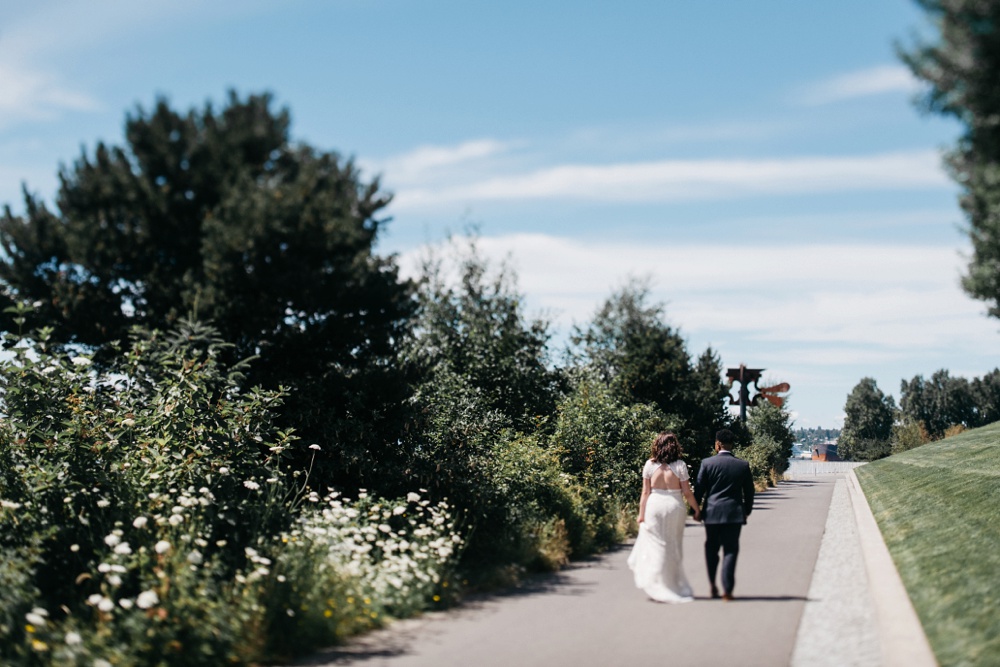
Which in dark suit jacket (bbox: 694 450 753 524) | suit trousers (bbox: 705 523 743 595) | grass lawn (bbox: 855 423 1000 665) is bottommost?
grass lawn (bbox: 855 423 1000 665)

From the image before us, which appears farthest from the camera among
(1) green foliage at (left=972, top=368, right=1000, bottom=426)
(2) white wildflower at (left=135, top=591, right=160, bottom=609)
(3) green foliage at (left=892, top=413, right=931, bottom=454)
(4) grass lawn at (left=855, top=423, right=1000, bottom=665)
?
(1) green foliage at (left=972, top=368, right=1000, bottom=426)

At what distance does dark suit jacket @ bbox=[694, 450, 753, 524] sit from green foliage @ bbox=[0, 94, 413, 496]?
4524mm

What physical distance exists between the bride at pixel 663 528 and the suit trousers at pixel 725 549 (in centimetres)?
24

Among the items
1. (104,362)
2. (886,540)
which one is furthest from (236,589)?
(886,540)

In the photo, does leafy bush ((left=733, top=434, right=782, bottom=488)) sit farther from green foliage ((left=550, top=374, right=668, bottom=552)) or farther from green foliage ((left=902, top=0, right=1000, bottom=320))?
green foliage ((left=902, top=0, right=1000, bottom=320))

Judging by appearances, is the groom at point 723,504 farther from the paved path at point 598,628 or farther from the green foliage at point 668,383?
A: the green foliage at point 668,383

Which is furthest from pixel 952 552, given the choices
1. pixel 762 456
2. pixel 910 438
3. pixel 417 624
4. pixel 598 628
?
pixel 910 438

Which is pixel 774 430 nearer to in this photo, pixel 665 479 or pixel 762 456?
pixel 762 456

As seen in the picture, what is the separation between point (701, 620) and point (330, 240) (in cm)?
639

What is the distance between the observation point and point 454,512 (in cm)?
1263

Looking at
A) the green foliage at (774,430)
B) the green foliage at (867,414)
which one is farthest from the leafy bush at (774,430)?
the green foliage at (867,414)

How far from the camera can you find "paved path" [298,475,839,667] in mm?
7168

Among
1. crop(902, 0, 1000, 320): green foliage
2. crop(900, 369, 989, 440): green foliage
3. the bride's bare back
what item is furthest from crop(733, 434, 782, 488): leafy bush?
crop(900, 369, 989, 440): green foliage

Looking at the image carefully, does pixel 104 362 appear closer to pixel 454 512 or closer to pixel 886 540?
pixel 454 512
